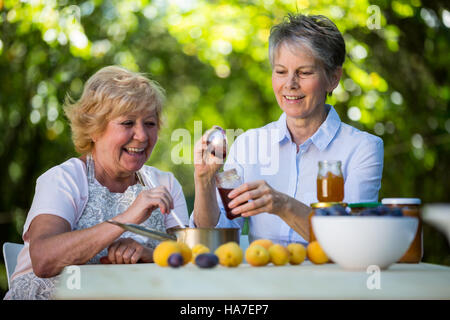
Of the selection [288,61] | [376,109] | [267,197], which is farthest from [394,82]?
[267,197]

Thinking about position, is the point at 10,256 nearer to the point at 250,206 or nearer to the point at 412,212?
the point at 250,206

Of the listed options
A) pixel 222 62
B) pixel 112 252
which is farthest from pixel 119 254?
pixel 222 62

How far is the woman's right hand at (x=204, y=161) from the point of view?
2.01 m

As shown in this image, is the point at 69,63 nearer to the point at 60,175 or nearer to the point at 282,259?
the point at 60,175

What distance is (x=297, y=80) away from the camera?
2.54 m

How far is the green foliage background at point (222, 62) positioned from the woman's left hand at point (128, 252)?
50.0 inches

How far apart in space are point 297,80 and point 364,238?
1294mm

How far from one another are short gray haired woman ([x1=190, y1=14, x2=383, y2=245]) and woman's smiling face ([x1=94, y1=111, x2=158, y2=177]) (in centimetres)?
34

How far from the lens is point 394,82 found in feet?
16.9

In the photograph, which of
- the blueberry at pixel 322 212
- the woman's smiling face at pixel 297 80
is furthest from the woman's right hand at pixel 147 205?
the woman's smiling face at pixel 297 80

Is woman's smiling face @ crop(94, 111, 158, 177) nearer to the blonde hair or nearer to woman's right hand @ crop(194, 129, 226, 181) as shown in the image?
the blonde hair

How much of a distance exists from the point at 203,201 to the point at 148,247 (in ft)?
0.90

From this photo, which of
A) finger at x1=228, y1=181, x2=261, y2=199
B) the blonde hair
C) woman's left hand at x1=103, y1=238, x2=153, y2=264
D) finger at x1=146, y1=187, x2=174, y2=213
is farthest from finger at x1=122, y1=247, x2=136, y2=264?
the blonde hair

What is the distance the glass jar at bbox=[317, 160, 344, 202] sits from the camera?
1862 mm
